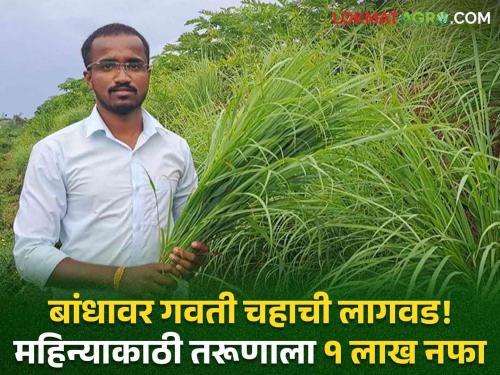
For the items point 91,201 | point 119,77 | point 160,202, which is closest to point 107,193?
point 91,201

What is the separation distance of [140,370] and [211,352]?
30cm

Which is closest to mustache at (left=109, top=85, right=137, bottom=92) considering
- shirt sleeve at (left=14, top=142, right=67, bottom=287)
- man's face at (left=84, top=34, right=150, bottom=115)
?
man's face at (left=84, top=34, right=150, bottom=115)

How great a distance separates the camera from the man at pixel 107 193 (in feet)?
9.55

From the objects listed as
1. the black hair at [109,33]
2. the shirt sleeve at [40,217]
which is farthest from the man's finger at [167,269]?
the black hair at [109,33]

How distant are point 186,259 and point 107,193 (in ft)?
1.28

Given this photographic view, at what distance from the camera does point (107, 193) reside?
3027 mm

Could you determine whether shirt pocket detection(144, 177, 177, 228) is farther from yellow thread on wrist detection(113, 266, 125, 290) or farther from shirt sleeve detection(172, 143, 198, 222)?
yellow thread on wrist detection(113, 266, 125, 290)

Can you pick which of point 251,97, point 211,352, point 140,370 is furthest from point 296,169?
point 140,370

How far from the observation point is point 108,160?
3068 mm

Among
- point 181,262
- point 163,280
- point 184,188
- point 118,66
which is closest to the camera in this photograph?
point 163,280

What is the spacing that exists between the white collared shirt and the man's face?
0.31ft

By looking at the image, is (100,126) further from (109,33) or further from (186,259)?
(186,259)

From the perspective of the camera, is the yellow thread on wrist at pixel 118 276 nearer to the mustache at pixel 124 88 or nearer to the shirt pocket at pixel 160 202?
the shirt pocket at pixel 160 202

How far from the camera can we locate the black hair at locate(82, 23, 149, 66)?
317cm
